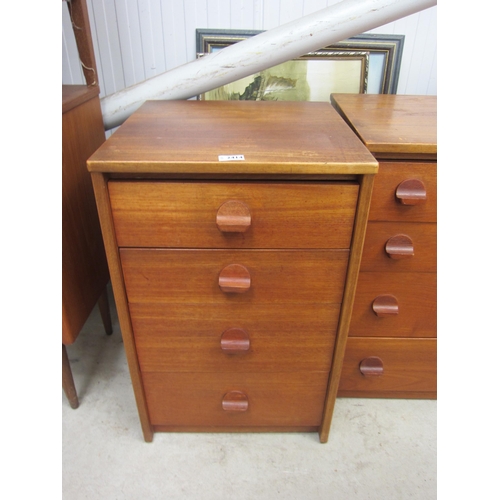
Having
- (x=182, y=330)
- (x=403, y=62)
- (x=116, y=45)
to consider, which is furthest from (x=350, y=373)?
(x=116, y=45)

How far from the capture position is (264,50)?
96cm

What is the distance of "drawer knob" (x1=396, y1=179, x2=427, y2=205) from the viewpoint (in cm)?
77

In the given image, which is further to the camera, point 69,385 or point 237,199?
point 69,385

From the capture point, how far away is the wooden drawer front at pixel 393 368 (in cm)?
100

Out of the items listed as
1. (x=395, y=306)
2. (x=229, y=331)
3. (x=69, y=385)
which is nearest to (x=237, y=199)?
(x=229, y=331)

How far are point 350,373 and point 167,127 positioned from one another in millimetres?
792

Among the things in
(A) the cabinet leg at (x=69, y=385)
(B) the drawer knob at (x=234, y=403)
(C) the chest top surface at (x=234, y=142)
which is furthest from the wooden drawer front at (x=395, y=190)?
(A) the cabinet leg at (x=69, y=385)

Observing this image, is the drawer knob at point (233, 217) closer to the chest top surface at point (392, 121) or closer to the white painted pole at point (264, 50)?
the chest top surface at point (392, 121)

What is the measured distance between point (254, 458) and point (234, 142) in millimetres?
775

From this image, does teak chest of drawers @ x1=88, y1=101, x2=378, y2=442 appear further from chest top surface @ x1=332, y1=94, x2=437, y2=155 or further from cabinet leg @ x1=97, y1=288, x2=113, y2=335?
cabinet leg @ x1=97, y1=288, x2=113, y2=335

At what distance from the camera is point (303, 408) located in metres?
0.94

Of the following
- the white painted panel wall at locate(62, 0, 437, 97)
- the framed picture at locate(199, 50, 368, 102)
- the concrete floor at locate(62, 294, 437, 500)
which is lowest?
the concrete floor at locate(62, 294, 437, 500)

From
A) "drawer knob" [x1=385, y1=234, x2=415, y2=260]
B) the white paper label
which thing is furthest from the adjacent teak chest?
the white paper label

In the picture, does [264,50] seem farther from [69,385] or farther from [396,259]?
[69,385]
